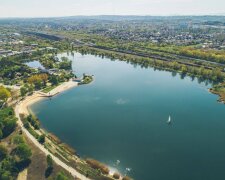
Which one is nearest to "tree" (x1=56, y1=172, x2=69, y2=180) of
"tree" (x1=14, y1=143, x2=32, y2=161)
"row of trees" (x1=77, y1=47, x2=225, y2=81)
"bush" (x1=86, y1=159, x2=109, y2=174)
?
"bush" (x1=86, y1=159, x2=109, y2=174)

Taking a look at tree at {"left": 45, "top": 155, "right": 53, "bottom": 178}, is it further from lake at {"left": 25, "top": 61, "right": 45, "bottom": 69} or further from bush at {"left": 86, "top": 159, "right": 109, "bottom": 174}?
lake at {"left": 25, "top": 61, "right": 45, "bottom": 69}

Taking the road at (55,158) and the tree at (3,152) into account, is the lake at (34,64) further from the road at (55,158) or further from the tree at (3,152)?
the tree at (3,152)

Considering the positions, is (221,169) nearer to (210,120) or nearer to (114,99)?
(210,120)

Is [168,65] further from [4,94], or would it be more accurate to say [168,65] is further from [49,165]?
[49,165]

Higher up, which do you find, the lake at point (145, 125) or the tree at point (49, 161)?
the tree at point (49, 161)

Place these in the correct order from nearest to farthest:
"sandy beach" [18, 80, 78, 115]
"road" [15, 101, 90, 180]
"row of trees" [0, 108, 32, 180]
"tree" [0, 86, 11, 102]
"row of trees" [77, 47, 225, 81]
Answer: "row of trees" [0, 108, 32, 180] → "road" [15, 101, 90, 180] → "sandy beach" [18, 80, 78, 115] → "tree" [0, 86, 11, 102] → "row of trees" [77, 47, 225, 81]

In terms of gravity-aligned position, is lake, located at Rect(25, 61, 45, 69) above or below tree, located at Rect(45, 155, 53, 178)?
below

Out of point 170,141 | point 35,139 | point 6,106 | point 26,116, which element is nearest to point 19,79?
point 6,106

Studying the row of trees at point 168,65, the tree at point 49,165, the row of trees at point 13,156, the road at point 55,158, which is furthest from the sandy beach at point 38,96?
the row of trees at point 168,65
